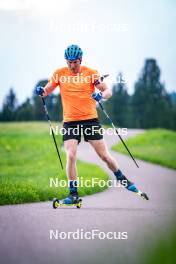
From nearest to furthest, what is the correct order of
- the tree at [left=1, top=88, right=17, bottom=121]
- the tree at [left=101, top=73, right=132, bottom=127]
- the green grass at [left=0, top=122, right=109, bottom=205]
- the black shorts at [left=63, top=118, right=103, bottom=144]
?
1. the black shorts at [left=63, top=118, right=103, bottom=144]
2. the green grass at [left=0, top=122, right=109, bottom=205]
3. the tree at [left=1, top=88, right=17, bottom=121]
4. the tree at [left=101, top=73, right=132, bottom=127]

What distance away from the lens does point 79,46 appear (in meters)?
6.00

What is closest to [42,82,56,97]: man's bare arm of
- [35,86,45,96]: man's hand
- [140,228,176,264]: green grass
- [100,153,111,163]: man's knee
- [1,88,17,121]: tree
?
[35,86,45,96]: man's hand

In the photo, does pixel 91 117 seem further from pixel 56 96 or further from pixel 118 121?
pixel 118 121

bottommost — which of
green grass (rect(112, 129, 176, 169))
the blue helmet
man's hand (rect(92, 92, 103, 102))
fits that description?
green grass (rect(112, 129, 176, 169))

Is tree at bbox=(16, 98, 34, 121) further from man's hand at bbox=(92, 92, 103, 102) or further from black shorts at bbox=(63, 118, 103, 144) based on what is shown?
man's hand at bbox=(92, 92, 103, 102)

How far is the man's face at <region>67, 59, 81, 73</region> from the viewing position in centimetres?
595

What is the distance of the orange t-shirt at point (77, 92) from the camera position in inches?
238

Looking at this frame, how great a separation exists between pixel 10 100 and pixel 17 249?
3.45 meters

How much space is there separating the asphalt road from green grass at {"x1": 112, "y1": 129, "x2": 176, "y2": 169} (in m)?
2.63

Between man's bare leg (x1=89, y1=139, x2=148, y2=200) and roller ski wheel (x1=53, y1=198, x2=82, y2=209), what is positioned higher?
man's bare leg (x1=89, y1=139, x2=148, y2=200)

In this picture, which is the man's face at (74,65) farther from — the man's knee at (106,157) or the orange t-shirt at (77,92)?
the man's knee at (106,157)

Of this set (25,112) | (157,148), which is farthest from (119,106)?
(157,148)

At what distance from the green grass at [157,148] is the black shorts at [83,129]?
2900 millimetres

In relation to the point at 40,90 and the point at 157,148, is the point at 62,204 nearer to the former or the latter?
the point at 40,90
